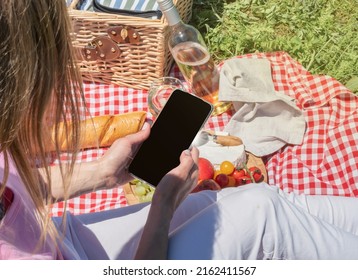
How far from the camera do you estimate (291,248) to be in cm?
119

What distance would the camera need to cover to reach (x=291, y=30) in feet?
7.39

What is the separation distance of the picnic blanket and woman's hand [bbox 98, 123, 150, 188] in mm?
225

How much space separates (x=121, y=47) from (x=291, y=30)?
34.5 inches

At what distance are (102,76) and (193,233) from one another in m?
0.87

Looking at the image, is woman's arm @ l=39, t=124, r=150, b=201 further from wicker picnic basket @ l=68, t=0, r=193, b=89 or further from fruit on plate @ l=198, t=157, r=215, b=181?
wicker picnic basket @ l=68, t=0, r=193, b=89

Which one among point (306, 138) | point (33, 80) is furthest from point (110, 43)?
point (33, 80)

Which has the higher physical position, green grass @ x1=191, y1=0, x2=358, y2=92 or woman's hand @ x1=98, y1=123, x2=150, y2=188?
green grass @ x1=191, y1=0, x2=358, y2=92

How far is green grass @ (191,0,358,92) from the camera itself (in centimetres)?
208

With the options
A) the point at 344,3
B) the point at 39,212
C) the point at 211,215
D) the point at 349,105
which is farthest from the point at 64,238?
the point at 344,3

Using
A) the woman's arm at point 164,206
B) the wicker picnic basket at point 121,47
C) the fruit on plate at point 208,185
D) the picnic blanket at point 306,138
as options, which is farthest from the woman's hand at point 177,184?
the wicker picnic basket at point 121,47

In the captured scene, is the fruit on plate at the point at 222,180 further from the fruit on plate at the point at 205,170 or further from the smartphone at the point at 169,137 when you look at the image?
the smartphone at the point at 169,137

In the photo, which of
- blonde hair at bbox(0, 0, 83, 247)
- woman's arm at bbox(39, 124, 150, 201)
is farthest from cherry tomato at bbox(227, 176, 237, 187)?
blonde hair at bbox(0, 0, 83, 247)

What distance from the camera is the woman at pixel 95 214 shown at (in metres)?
0.76
